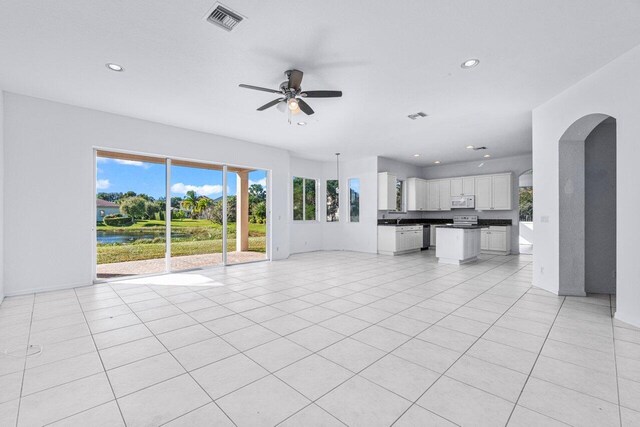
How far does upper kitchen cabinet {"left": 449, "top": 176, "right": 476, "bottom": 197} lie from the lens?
8703 mm

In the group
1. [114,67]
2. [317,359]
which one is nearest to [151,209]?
[114,67]

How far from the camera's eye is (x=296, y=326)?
2.86 metres

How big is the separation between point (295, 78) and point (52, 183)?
4.09 meters

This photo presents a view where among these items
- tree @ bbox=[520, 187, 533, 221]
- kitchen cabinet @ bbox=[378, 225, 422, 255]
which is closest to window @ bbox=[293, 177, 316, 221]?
kitchen cabinet @ bbox=[378, 225, 422, 255]

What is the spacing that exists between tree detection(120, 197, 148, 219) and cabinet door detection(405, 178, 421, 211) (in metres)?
7.63

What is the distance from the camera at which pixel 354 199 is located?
8.98m

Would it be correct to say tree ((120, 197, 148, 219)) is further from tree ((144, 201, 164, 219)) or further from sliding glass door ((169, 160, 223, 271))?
sliding glass door ((169, 160, 223, 271))

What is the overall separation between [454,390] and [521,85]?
384 centimetres

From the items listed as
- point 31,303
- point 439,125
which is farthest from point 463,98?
A: point 31,303

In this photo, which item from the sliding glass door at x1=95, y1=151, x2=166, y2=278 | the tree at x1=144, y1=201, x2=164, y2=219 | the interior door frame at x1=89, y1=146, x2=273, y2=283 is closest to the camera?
the interior door frame at x1=89, y1=146, x2=273, y2=283

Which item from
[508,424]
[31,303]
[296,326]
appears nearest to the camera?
[508,424]

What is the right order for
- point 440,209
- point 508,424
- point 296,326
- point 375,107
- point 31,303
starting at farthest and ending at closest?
point 440,209 → point 375,107 → point 31,303 → point 296,326 → point 508,424

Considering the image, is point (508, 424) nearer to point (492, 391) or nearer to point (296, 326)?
point (492, 391)

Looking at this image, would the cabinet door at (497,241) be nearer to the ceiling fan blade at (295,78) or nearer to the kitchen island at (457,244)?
the kitchen island at (457,244)
